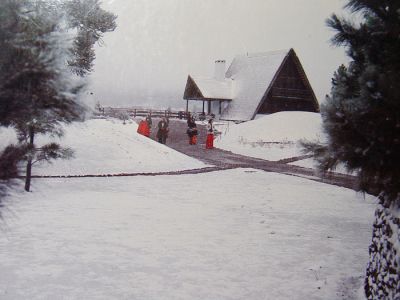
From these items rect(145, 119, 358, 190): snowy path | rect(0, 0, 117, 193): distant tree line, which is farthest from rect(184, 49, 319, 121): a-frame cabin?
rect(0, 0, 117, 193): distant tree line

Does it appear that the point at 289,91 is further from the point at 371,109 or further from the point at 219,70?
the point at 371,109

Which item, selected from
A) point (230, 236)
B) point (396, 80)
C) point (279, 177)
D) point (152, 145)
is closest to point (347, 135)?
point (396, 80)

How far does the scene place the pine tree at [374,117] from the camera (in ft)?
10.7

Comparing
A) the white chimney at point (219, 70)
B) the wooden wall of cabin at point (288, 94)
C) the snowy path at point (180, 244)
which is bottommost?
the snowy path at point (180, 244)

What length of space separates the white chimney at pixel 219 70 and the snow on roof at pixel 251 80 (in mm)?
901

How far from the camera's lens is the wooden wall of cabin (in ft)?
112

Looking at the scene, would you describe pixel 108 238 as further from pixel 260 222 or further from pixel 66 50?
pixel 66 50

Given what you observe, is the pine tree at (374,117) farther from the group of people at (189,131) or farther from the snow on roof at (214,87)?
the snow on roof at (214,87)

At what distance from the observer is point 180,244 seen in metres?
6.79

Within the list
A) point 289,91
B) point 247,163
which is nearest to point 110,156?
point 247,163

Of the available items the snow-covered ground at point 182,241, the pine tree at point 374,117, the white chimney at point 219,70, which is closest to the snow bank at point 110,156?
the snow-covered ground at point 182,241

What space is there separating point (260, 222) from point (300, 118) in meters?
21.8

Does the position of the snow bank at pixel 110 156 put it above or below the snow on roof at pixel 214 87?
below

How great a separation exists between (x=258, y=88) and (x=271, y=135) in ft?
28.7
